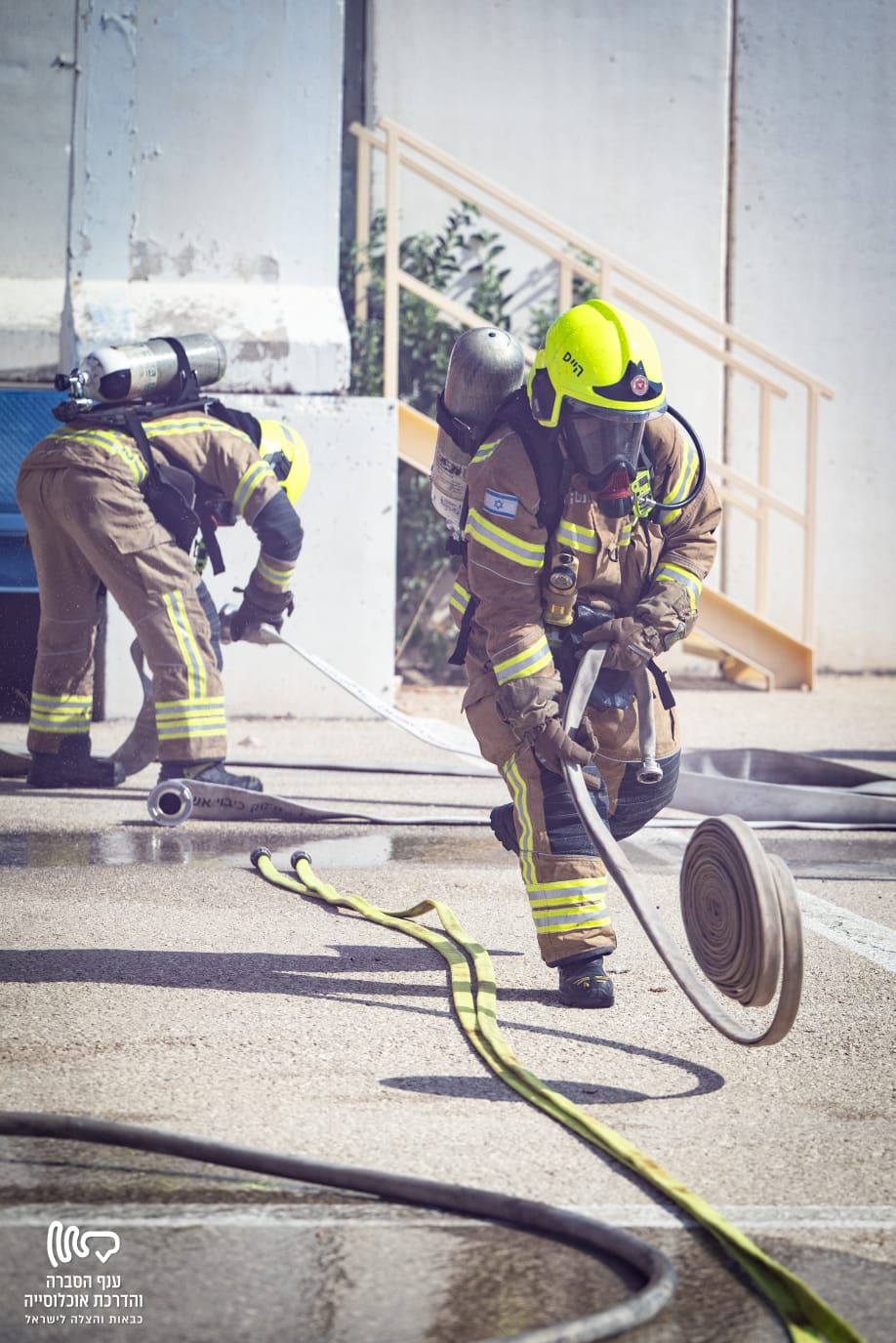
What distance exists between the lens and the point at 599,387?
4020 millimetres

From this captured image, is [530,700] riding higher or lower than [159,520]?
higher

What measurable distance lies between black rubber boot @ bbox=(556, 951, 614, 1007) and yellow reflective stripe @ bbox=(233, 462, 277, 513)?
3.04 metres

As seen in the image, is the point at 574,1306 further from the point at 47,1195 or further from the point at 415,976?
the point at 415,976

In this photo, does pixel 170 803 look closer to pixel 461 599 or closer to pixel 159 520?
pixel 159 520

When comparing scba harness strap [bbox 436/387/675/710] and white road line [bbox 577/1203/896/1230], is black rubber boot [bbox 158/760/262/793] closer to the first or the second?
scba harness strap [bbox 436/387/675/710]

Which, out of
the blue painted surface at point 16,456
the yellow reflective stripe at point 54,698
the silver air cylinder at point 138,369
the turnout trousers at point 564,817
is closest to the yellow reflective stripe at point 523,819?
the turnout trousers at point 564,817

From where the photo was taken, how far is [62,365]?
9.47m

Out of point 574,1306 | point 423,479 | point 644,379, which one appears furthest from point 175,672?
point 423,479

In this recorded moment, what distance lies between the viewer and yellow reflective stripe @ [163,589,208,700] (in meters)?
6.33

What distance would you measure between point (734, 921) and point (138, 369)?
389 centimetres

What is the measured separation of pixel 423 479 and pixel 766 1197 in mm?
9583

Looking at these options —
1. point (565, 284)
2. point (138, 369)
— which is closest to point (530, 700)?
point (138, 369)

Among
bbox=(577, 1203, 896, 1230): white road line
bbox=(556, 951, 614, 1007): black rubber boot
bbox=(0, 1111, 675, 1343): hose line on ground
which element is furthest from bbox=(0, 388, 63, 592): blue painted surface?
bbox=(577, 1203, 896, 1230): white road line

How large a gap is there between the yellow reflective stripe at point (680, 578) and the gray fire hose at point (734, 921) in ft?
2.48
